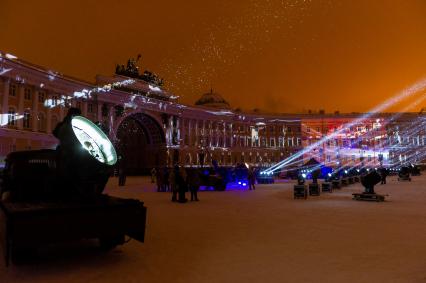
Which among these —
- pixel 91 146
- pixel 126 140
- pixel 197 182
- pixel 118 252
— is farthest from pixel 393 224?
pixel 126 140

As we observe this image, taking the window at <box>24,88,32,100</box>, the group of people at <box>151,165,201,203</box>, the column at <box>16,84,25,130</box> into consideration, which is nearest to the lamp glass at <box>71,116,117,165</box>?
the group of people at <box>151,165,201,203</box>

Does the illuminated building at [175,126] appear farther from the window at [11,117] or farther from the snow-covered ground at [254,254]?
the snow-covered ground at [254,254]

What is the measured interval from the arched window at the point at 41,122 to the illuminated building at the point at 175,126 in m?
0.13

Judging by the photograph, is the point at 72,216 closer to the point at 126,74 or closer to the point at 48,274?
the point at 48,274

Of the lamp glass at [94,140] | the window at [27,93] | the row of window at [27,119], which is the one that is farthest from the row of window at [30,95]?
the lamp glass at [94,140]

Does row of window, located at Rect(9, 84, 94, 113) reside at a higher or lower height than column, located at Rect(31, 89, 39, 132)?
higher

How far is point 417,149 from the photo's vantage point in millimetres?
86812

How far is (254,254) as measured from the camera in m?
6.90

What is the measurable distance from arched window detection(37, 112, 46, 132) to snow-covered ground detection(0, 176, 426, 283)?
3853 centimetres

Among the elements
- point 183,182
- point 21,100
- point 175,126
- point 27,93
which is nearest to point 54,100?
point 27,93

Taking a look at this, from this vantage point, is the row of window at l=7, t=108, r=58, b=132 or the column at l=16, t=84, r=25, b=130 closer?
the row of window at l=7, t=108, r=58, b=132

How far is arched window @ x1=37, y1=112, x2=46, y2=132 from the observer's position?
4384 centimetres

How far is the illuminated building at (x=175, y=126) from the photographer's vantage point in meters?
41.4

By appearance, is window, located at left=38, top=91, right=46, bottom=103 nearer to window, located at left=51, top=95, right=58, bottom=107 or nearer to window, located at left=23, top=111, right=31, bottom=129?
window, located at left=51, top=95, right=58, bottom=107
